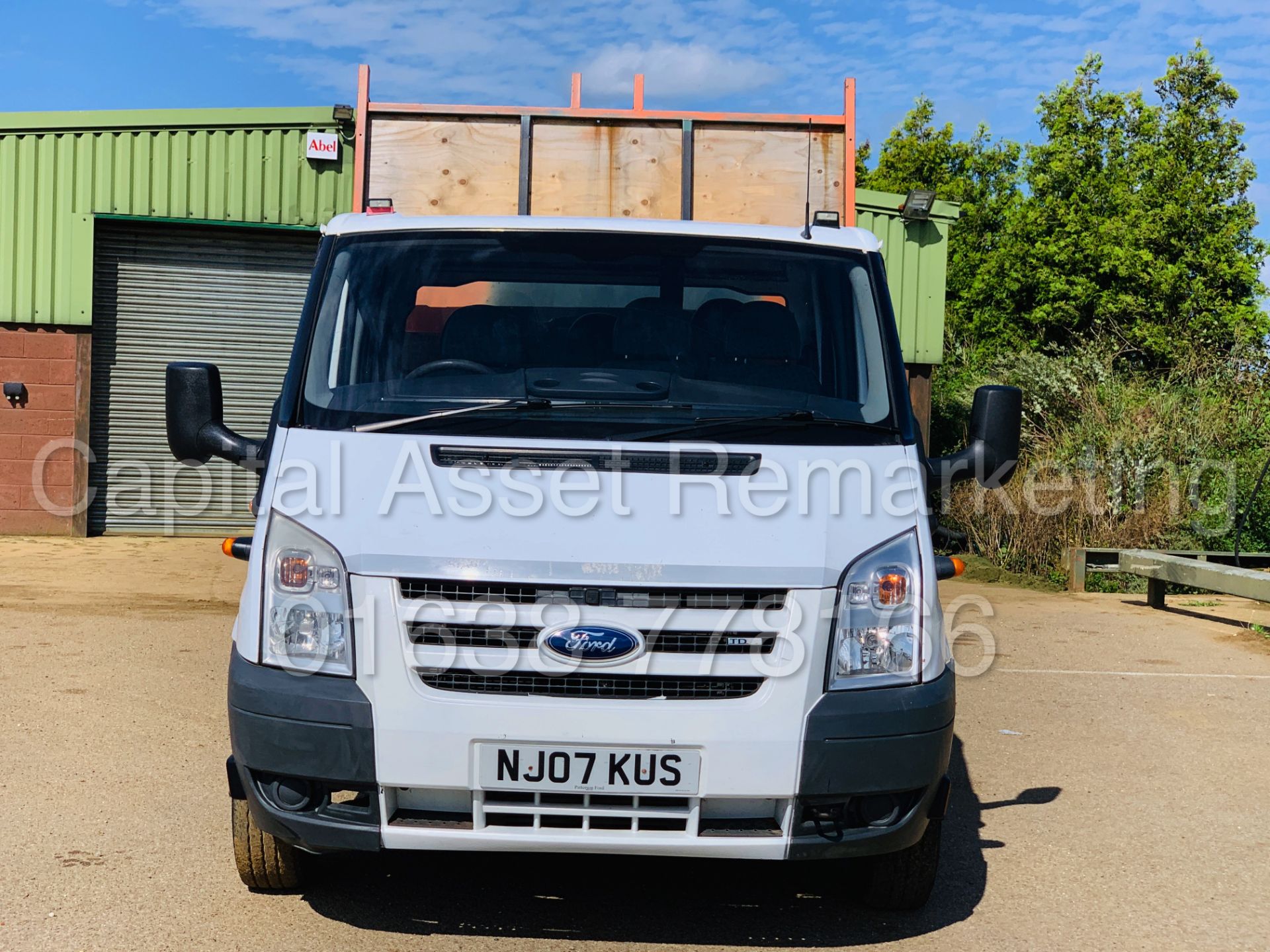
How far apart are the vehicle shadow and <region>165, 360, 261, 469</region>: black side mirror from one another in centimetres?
140

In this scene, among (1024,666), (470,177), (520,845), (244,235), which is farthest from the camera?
(244,235)

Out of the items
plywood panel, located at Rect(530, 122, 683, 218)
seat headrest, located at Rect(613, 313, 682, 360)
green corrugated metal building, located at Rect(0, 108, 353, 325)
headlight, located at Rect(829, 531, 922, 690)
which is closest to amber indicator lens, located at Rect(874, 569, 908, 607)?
headlight, located at Rect(829, 531, 922, 690)

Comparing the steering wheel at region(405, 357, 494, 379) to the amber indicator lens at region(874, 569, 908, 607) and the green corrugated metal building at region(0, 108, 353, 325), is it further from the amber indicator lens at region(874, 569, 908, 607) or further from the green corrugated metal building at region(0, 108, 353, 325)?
the green corrugated metal building at region(0, 108, 353, 325)

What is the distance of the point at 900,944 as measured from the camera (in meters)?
4.12

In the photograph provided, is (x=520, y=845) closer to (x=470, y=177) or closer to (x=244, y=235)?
(x=470, y=177)

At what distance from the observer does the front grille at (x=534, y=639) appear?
3.67 meters

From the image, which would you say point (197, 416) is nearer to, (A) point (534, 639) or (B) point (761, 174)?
(A) point (534, 639)

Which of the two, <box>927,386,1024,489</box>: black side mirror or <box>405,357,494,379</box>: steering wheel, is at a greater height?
<box>405,357,494,379</box>: steering wheel

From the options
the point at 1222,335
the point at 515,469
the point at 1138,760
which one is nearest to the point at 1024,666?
the point at 1138,760

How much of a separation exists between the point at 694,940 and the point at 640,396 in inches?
65.0

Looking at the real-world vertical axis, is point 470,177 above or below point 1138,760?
above

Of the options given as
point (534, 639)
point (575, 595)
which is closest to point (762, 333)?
point (575, 595)

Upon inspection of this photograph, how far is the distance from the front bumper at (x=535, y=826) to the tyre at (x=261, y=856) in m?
0.41

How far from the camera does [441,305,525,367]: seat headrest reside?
447 centimetres
